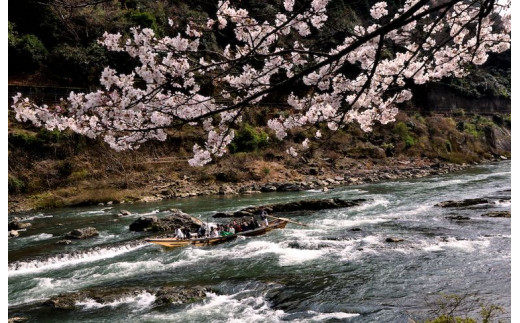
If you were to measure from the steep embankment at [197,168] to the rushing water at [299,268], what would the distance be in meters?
6.83

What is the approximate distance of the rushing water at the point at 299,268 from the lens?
7.09 m

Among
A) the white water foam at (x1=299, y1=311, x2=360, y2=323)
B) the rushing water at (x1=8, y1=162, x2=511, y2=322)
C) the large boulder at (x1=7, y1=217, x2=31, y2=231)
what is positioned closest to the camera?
the white water foam at (x1=299, y1=311, x2=360, y2=323)

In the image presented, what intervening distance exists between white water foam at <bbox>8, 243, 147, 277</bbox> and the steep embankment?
A: 33.6 feet

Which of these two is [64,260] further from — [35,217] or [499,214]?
[499,214]

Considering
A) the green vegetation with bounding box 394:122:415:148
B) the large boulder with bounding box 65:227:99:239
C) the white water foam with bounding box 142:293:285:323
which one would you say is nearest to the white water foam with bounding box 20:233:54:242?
the large boulder with bounding box 65:227:99:239

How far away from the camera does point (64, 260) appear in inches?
436

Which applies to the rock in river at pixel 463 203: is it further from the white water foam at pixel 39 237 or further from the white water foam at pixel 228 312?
the white water foam at pixel 39 237

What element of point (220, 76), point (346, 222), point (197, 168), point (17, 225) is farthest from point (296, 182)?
point (220, 76)

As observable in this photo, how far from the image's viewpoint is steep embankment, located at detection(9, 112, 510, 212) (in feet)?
71.9

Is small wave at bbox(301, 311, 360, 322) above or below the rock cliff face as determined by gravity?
below

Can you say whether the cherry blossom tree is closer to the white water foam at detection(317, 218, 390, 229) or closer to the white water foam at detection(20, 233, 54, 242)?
the white water foam at detection(317, 218, 390, 229)

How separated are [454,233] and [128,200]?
16936 millimetres

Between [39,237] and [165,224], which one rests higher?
[165,224]

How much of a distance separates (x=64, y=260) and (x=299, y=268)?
6.96 metres
